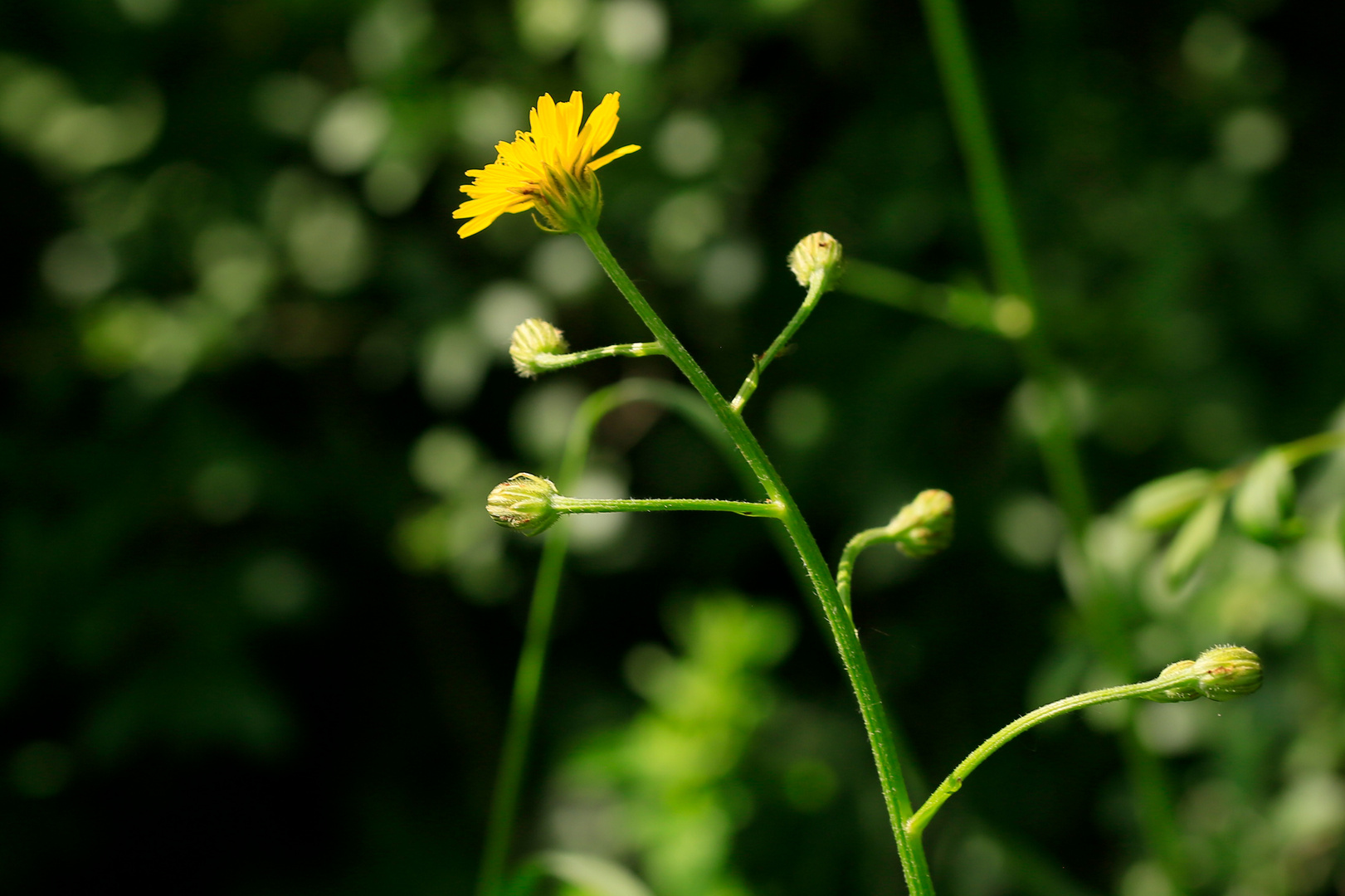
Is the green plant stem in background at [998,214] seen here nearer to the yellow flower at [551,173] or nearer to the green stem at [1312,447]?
the green stem at [1312,447]

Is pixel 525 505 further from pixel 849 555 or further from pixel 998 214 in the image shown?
pixel 998 214

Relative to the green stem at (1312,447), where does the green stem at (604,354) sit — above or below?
below

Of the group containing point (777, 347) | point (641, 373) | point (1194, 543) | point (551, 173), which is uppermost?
point (641, 373)

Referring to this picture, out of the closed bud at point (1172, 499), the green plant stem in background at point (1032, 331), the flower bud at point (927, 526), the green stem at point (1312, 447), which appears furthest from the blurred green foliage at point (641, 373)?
the flower bud at point (927, 526)

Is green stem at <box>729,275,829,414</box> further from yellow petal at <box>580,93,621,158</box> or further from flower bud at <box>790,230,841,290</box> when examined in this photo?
yellow petal at <box>580,93,621,158</box>

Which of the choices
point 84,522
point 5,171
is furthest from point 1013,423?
point 5,171

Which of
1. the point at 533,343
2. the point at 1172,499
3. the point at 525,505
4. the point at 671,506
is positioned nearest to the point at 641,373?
the point at 1172,499

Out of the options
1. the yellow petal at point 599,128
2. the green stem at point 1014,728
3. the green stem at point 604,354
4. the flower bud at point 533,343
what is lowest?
the green stem at point 1014,728
